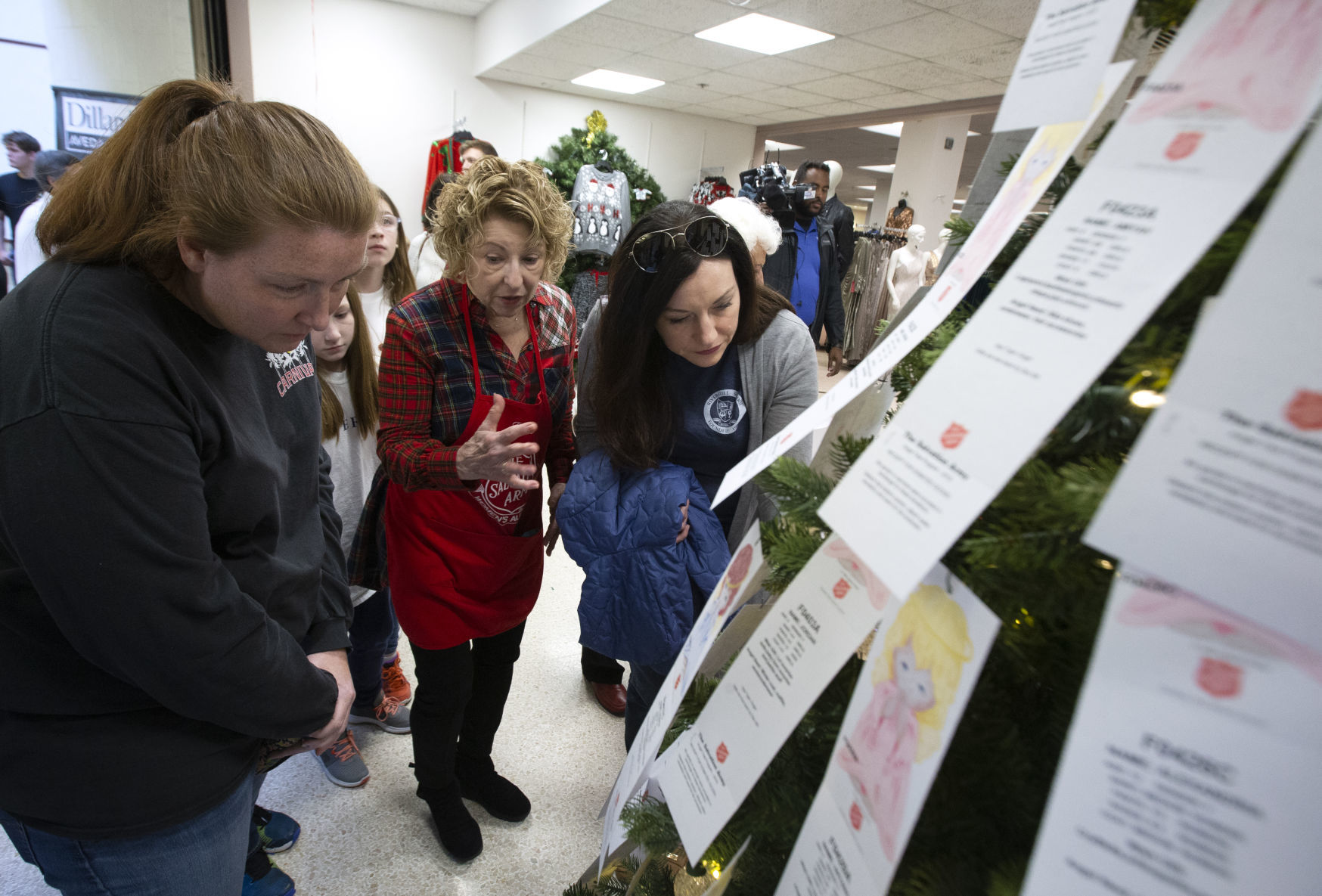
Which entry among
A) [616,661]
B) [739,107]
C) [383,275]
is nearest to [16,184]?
[383,275]

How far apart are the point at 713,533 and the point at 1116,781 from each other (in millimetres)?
1017

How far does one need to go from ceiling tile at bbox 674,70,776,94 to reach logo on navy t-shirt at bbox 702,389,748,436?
575 centimetres

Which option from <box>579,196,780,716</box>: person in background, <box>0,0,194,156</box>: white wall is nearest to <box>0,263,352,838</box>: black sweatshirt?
<box>579,196,780,716</box>: person in background

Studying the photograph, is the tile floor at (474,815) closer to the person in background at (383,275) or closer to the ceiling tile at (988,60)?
the person in background at (383,275)

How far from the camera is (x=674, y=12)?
4.70 metres

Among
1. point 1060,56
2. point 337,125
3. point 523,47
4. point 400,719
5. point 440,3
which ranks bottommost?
point 400,719

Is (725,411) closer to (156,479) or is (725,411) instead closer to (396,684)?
(156,479)

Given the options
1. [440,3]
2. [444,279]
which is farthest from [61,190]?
[440,3]

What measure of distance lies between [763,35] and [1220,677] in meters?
5.79

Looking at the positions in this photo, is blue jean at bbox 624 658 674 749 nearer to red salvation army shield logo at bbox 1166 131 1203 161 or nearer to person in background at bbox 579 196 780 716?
person in background at bbox 579 196 780 716

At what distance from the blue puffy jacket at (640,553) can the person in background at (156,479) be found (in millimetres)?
530

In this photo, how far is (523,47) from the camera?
19.1ft

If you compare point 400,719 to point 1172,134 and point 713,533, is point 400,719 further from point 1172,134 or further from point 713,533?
point 1172,134

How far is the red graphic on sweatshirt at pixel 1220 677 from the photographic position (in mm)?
257
